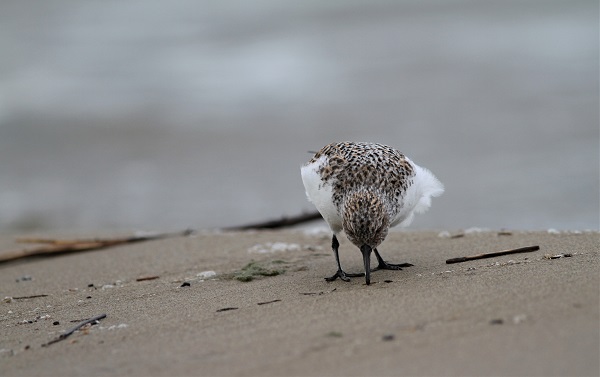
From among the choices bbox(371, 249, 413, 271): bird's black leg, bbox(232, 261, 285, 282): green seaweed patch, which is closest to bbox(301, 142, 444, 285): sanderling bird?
bbox(371, 249, 413, 271): bird's black leg

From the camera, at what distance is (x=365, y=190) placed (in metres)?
4.96

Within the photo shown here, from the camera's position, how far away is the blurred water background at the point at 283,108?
951cm

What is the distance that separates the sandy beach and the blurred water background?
2.61 metres

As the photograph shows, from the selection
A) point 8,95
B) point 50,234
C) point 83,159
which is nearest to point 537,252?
point 50,234

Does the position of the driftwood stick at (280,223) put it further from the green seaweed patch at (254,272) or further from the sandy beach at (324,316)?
the green seaweed patch at (254,272)

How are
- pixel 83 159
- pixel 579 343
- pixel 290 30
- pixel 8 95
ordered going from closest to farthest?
pixel 579 343, pixel 83 159, pixel 8 95, pixel 290 30

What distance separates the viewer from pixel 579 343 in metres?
3.13

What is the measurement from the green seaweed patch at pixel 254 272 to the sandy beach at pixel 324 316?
20mm

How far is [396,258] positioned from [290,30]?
1314cm

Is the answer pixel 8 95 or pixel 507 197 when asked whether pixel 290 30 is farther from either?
pixel 507 197

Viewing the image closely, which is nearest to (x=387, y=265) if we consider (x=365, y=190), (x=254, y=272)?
(x=365, y=190)

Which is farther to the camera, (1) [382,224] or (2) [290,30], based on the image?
(2) [290,30]

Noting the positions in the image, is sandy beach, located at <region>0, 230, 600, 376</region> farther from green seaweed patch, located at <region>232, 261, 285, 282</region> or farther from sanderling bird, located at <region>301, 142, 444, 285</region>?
sanderling bird, located at <region>301, 142, 444, 285</region>

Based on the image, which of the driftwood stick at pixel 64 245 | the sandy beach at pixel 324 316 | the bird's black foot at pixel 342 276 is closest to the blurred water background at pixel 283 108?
the driftwood stick at pixel 64 245
